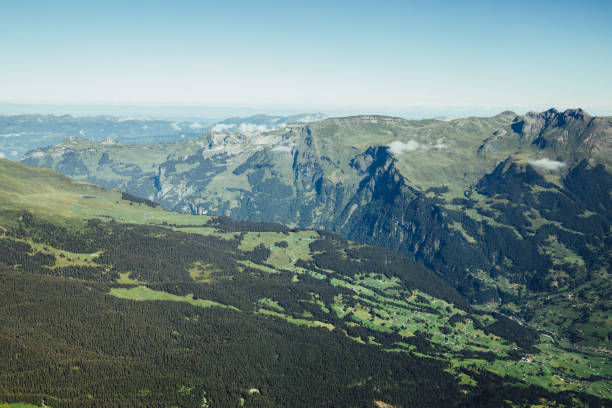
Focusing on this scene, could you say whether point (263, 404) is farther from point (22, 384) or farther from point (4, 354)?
point (4, 354)

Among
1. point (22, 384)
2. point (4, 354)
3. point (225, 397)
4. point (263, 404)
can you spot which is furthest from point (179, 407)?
point (4, 354)

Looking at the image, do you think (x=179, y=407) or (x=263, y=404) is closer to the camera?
(x=179, y=407)

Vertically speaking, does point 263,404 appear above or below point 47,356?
below

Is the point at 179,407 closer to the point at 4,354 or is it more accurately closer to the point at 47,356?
the point at 47,356

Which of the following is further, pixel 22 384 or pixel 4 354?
pixel 4 354

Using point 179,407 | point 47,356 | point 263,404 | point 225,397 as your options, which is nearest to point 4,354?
point 47,356

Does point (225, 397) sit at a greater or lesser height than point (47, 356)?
lesser

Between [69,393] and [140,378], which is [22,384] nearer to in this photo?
[69,393]

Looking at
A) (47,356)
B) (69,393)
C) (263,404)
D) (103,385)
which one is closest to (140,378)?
(103,385)
